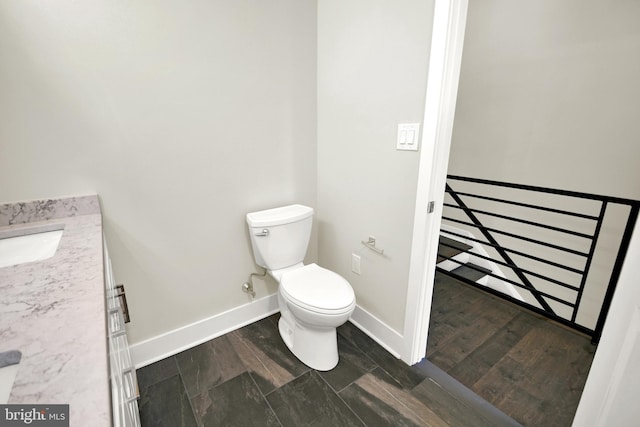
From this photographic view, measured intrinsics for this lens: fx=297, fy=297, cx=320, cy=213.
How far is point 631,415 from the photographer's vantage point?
2.42ft

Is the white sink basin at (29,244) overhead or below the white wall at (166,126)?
below

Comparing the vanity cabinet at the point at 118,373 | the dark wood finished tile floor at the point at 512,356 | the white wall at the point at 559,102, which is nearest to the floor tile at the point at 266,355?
the vanity cabinet at the point at 118,373

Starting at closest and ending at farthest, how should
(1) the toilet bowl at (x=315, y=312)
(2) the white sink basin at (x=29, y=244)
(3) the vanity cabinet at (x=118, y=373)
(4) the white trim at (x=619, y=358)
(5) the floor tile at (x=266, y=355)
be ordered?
(3) the vanity cabinet at (x=118, y=373) → (4) the white trim at (x=619, y=358) → (2) the white sink basin at (x=29, y=244) → (1) the toilet bowl at (x=315, y=312) → (5) the floor tile at (x=266, y=355)

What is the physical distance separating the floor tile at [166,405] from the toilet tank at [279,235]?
2.51 feet

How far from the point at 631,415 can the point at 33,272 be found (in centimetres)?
158

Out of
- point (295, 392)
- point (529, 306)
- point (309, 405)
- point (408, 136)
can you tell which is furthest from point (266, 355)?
point (529, 306)

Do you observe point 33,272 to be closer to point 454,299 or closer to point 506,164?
point 454,299

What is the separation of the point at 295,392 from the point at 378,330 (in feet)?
2.03

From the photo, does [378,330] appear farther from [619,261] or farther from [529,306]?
[619,261]

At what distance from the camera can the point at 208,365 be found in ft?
5.47

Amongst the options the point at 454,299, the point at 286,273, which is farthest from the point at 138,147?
the point at 454,299

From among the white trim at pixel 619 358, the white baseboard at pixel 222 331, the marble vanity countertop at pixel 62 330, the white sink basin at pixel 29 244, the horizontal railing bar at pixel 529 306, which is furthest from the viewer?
the horizontal railing bar at pixel 529 306

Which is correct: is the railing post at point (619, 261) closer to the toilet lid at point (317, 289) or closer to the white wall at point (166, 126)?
the toilet lid at point (317, 289)

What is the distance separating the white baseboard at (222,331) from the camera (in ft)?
5.53
